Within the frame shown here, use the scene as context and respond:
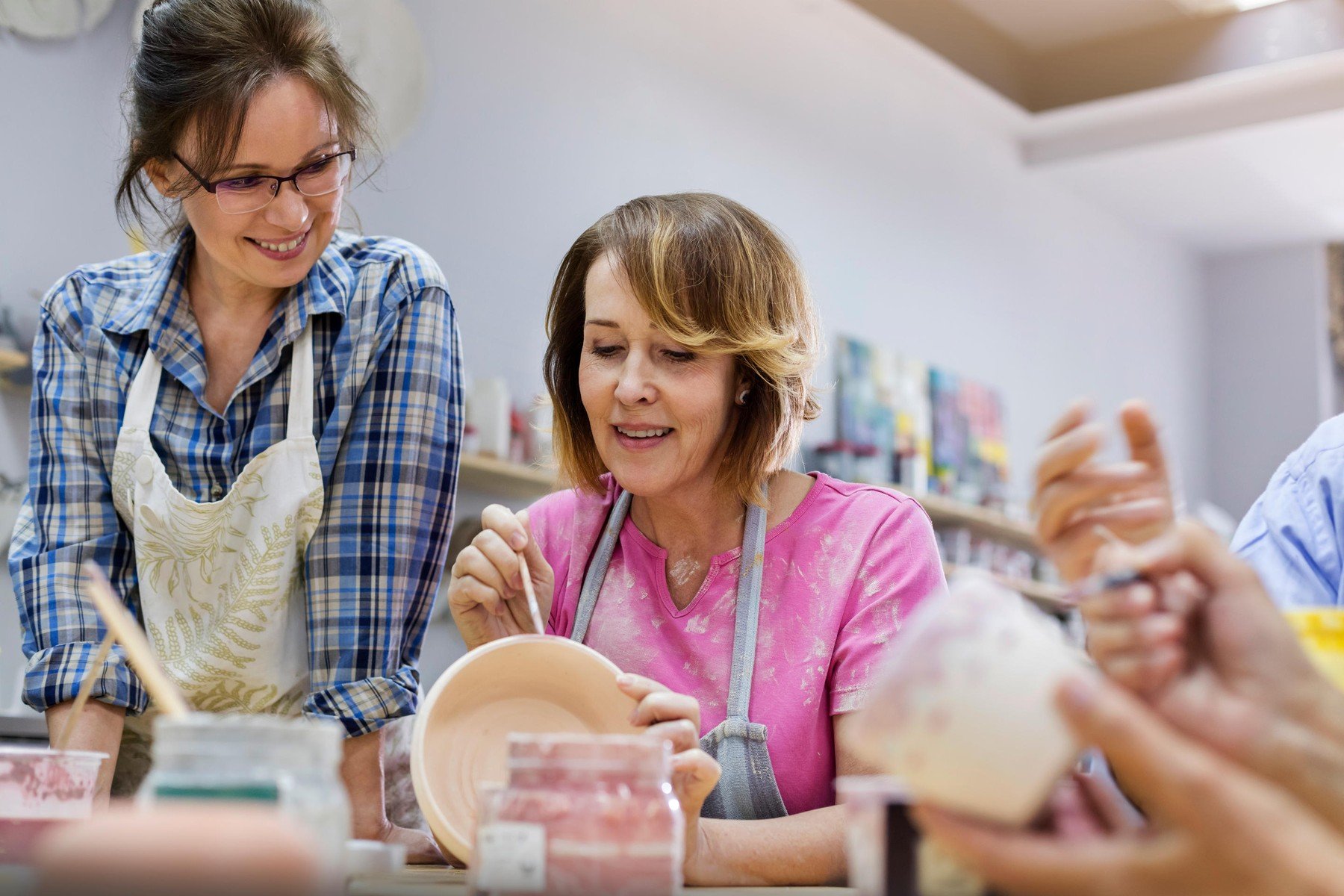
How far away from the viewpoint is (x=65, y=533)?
149cm

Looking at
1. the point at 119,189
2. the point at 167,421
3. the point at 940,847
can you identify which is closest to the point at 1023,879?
the point at 940,847

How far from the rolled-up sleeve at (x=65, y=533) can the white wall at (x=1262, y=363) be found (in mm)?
6019

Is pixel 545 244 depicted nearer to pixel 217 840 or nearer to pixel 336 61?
pixel 336 61

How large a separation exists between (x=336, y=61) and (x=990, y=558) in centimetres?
Answer: 379

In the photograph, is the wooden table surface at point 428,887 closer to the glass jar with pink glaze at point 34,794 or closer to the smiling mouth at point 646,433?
the glass jar with pink glaze at point 34,794

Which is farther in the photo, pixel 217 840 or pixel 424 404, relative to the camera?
pixel 424 404

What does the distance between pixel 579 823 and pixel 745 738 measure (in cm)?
71

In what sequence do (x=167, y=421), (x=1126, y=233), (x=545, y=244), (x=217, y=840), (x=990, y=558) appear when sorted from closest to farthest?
(x=217, y=840), (x=167, y=421), (x=545, y=244), (x=990, y=558), (x=1126, y=233)

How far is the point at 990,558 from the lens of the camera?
4906 mm

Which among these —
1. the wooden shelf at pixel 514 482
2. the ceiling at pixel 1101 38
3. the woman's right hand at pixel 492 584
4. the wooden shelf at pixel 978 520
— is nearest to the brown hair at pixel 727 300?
the woman's right hand at pixel 492 584

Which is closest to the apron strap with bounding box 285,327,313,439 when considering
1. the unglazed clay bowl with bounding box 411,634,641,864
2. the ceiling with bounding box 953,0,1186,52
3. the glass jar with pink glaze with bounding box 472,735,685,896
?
the unglazed clay bowl with bounding box 411,634,641,864

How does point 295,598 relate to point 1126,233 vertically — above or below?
below

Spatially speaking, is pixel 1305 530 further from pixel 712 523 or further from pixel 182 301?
pixel 182 301

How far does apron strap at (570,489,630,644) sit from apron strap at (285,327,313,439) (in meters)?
0.40
